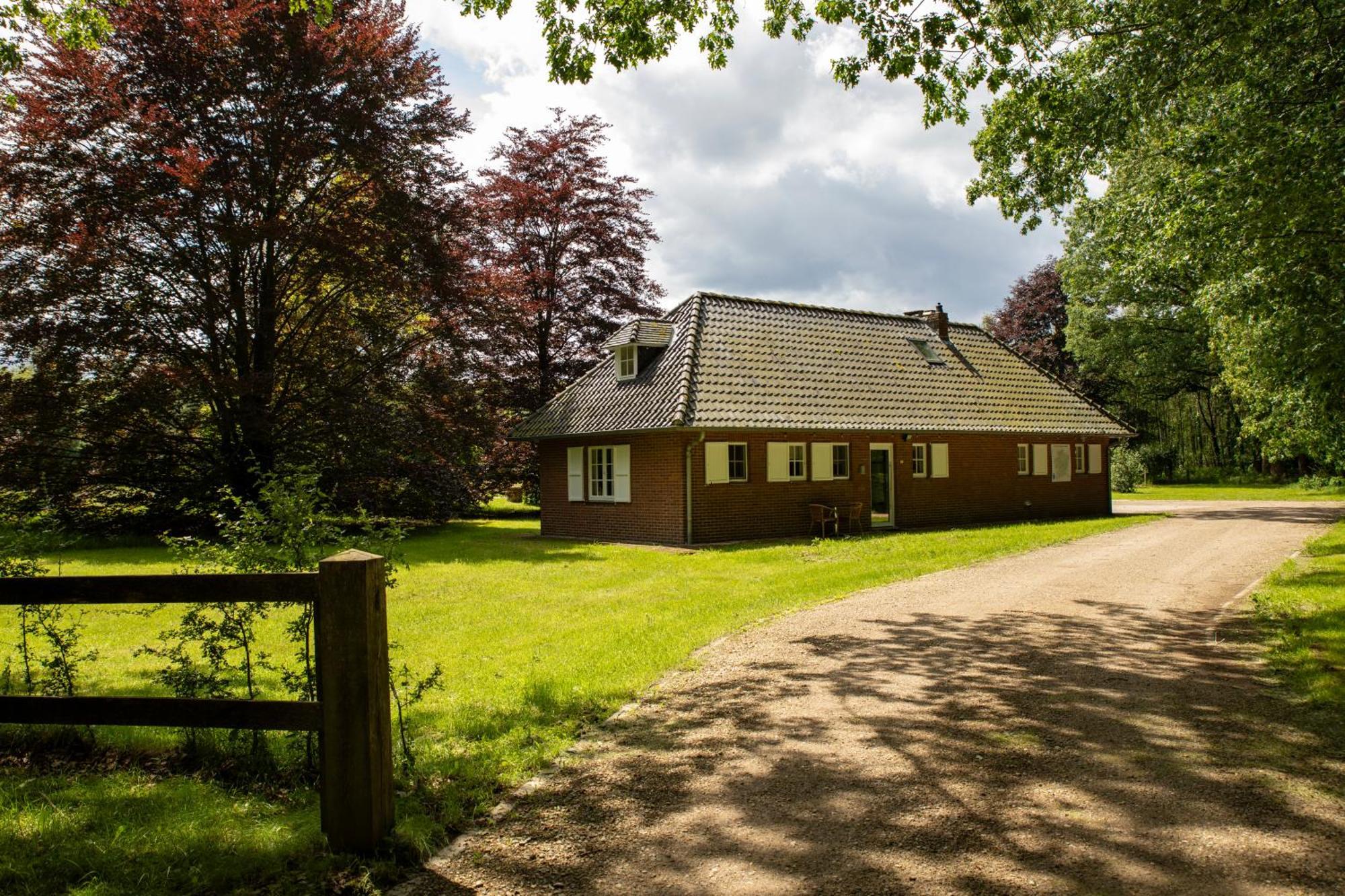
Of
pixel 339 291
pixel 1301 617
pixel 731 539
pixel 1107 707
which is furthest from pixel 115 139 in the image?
pixel 1301 617

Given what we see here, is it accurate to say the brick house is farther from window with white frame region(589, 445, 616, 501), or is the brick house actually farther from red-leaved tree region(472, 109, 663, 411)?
red-leaved tree region(472, 109, 663, 411)

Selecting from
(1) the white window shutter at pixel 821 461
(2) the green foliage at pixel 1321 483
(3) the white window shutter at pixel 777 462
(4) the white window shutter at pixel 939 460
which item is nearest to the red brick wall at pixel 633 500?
(3) the white window shutter at pixel 777 462

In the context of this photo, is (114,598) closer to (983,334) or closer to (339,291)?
(339,291)

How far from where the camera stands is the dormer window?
21.7 m

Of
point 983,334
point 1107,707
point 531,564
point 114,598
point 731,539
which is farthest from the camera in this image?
point 983,334

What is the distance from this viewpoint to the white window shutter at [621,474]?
20297 millimetres

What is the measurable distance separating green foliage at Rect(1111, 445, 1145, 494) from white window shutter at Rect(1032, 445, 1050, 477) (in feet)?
57.7

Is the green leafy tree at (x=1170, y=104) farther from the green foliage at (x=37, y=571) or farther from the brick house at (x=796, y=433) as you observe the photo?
the brick house at (x=796, y=433)

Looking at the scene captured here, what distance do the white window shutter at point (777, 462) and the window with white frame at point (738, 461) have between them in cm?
57

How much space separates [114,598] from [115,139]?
64.0 feet

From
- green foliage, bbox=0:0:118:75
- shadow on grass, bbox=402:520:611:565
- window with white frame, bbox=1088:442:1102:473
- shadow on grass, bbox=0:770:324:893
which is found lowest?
shadow on grass, bbox=402:520:611:565

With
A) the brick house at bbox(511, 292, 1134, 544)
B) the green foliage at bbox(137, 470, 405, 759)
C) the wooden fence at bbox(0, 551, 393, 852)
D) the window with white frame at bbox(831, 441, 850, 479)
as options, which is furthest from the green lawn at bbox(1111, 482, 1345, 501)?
the wooden fence at bbox(0, 551, 393, 852)

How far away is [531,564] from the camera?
1523 centimetres

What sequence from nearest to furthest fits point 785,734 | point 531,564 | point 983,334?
point 785,734, point 531,564, point 983,334
